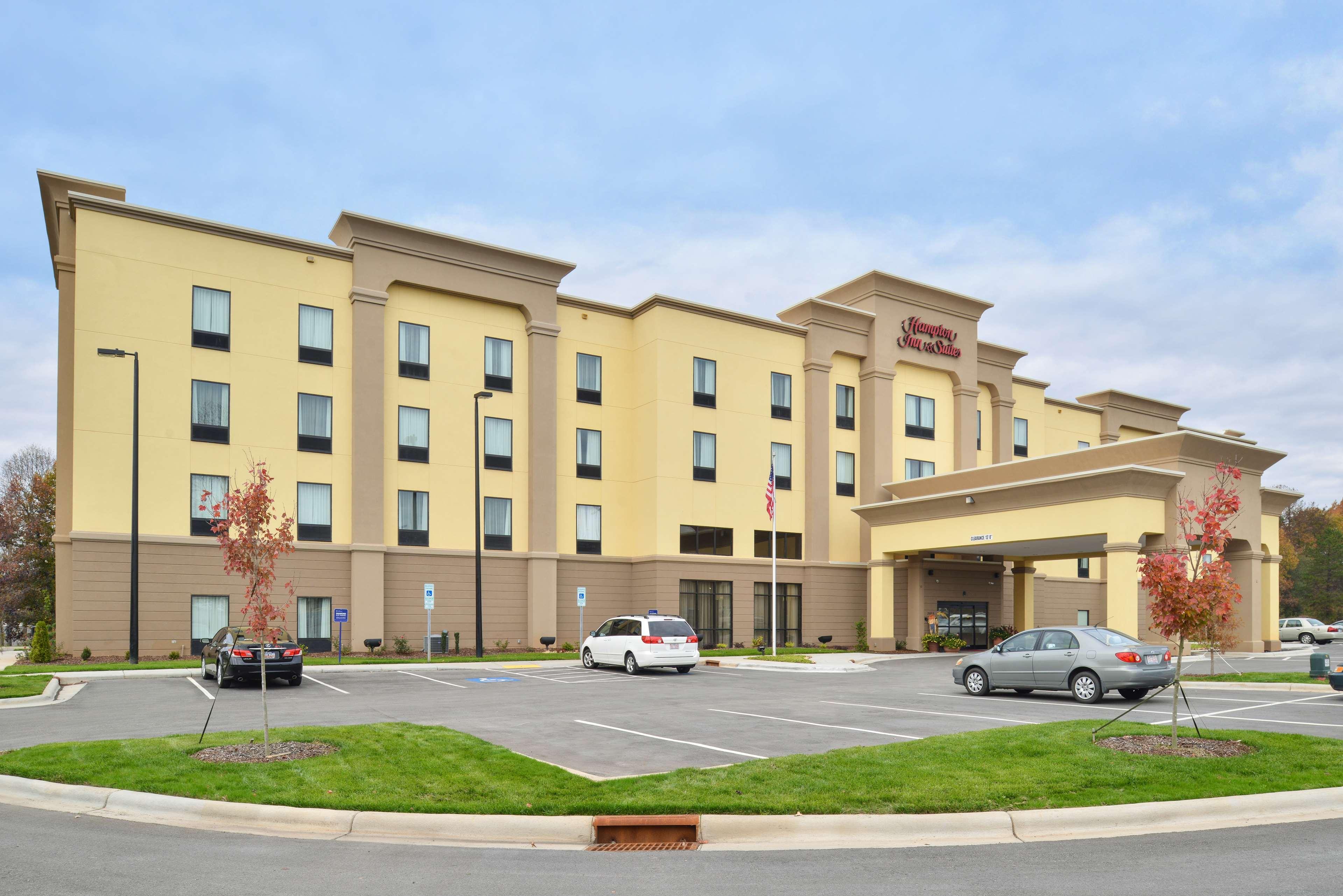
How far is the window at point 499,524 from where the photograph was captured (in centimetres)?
3825

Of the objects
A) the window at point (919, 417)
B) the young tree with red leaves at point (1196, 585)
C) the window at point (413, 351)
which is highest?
the window at point (413, 351)

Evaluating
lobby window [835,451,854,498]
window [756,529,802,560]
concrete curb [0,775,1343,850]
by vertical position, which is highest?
lobby window [835,451,854,498]

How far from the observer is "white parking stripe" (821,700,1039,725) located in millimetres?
16438

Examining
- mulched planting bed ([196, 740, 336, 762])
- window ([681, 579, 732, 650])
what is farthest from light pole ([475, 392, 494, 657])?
mulched planting bed ([196, 740, 336, 762])

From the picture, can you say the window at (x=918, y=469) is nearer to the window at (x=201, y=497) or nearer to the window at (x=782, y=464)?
the window at (x=782, y=464)

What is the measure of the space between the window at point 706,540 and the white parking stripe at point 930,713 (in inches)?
819

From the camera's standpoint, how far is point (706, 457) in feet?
139

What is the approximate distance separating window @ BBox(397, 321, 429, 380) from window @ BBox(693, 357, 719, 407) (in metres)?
11.3

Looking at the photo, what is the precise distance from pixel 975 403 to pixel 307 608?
3390 cm

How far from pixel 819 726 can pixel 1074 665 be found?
280 inches

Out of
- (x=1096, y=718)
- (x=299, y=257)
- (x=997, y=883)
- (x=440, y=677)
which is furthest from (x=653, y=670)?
(x=997, y=883)

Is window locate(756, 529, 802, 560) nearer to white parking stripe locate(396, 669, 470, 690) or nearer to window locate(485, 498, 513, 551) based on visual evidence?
window locate(485, 498, 513, 551)

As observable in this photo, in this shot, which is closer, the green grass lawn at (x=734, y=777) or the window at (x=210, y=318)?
the green grass lawn at (x=734, y=777)

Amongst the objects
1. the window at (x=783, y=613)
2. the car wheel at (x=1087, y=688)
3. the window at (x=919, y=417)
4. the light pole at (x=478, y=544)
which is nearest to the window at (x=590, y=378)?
the light pole at (x=478, y=544)
